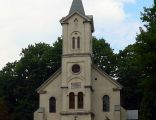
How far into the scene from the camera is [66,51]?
58.6 m

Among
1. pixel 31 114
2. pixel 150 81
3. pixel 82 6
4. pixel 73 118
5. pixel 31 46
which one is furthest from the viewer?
pixel 31 46

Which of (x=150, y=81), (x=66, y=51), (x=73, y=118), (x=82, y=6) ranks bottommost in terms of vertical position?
(x=73, y=118)

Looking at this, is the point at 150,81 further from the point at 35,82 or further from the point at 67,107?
the point at 35,82

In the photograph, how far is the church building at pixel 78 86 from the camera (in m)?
56.7

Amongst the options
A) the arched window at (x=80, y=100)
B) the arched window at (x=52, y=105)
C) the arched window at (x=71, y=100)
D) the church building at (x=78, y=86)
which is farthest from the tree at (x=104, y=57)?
the arched window at (x=71, y=100)

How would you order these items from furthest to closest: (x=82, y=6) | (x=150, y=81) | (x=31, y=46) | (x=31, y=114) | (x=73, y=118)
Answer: (x=31, y=46) → (x=31, y=114) → (x=82, y=6) → (x=73, y=118) → (x=150, y=81)

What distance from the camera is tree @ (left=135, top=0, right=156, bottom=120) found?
121ft

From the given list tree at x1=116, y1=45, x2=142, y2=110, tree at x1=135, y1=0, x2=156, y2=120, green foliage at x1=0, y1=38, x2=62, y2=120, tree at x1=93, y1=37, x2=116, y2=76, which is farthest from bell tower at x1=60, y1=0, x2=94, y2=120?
tree at x1=135, y1=0, x2=156, y2=120

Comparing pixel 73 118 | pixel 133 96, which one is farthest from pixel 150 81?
pixel 133 96

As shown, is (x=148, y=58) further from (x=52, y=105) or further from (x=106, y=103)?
(x=52, y=105)

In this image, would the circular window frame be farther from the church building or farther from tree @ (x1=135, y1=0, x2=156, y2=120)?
tree @ (x1=135, y1=0, x2=156, y2=120)

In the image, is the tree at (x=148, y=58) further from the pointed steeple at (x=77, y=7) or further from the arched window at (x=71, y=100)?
the pointed steeple at (x=77, y=7)

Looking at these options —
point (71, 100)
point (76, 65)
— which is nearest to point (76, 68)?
point (76, 65)

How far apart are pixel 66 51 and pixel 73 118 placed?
818cm
